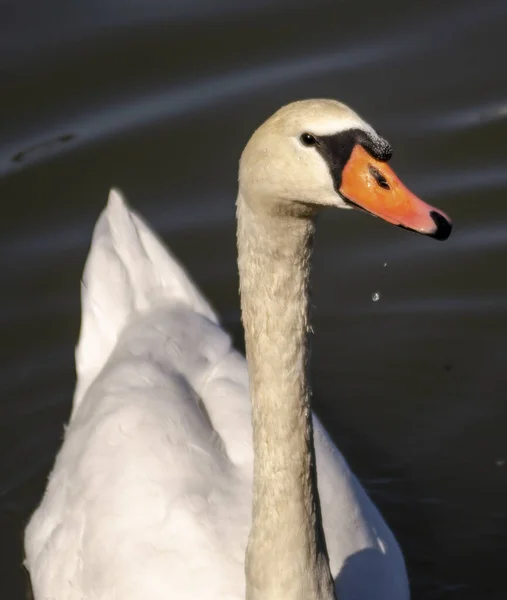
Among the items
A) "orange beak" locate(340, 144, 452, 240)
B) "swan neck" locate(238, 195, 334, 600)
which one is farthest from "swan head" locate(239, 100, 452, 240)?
"swan neck" locate(238, 195, 334, 600)

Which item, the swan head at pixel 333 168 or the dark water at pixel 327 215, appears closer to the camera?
the swan head at pixel 333 168

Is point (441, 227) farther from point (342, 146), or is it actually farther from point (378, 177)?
point (342, 146)

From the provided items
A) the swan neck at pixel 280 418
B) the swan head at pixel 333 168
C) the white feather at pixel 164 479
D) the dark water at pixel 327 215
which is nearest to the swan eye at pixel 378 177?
the swan head at pixel 333 168

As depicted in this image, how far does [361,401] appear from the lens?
6.78m

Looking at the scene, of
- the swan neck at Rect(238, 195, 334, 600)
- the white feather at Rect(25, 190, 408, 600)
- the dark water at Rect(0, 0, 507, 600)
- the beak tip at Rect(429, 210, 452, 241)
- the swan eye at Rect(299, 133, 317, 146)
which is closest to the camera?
the beak tip at Rect(429, 210, 452, 241)

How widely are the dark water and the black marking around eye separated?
2951 millimetres

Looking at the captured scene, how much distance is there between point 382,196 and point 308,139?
0.85ft

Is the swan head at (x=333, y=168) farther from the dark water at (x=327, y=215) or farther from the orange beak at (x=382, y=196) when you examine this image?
the dark water at (x=327, y=215)

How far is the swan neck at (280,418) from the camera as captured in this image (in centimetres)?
372

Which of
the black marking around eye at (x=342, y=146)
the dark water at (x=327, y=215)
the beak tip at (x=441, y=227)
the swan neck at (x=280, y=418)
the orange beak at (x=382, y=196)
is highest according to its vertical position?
the black marking around eye at (x=342, y=146)

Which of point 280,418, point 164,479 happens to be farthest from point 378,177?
point 164,479

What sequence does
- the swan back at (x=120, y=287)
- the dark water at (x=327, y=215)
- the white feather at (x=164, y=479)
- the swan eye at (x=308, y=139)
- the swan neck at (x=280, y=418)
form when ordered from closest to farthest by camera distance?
the swan eye at (x=308, y=139), the swan neck at (x=280, y=418), the white feather at (x=164, y=479), the swan back at (x=120, y=287), the dark water at (x=327, y=215)

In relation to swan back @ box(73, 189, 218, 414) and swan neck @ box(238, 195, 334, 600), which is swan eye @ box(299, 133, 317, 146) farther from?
swan back @ box(73, 189, 218, 414)

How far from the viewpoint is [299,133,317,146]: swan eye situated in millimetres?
3439
